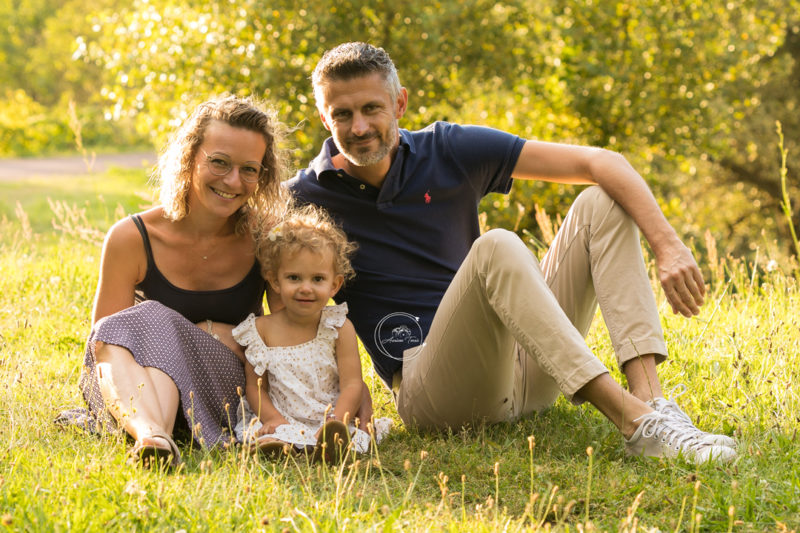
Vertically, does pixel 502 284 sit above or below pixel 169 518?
above

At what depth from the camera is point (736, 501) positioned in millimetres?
2533

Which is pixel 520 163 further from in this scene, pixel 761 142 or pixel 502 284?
pixel 761 142

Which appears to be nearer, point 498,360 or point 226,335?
point 498,360

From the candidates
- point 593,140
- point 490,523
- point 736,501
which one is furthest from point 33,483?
point 593,140

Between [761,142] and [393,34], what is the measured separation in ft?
25.9

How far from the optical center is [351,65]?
3.48m

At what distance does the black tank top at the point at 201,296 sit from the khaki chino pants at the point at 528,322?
72 cm

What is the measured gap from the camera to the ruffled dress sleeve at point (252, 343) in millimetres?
3334

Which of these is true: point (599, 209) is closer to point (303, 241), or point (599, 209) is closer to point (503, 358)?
point (503, 358)

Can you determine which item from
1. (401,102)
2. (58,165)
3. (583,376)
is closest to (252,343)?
(401,102)

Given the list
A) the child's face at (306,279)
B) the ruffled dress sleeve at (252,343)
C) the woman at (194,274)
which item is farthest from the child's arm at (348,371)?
the woman at (194,274)

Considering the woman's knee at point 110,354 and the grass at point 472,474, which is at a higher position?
the woman's knee at point 110,354

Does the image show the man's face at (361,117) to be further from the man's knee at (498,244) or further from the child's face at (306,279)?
the man's knee at (498,244)

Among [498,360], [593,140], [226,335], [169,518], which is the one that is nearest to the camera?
[169,518]
